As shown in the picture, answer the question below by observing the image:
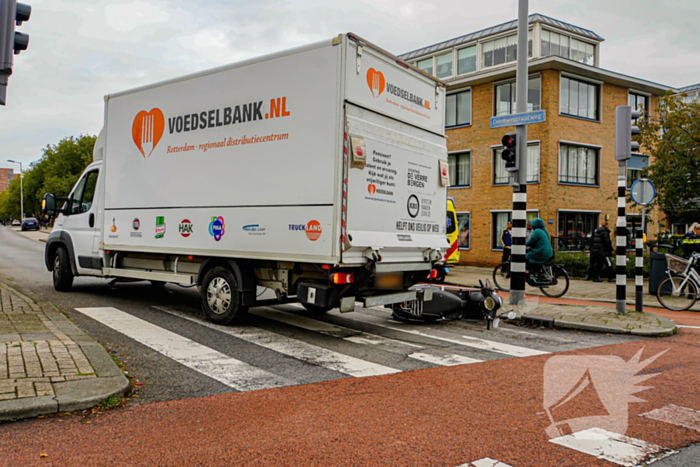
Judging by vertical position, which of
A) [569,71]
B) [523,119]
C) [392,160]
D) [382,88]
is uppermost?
[569,71]

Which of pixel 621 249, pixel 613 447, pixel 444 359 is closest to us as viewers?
pixel 613 447

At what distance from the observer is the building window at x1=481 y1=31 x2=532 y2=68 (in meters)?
27.1

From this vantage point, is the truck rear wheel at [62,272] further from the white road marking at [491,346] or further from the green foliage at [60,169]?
the green foliage at [60,169]

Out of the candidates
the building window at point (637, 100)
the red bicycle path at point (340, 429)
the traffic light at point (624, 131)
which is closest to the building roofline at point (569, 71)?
the building window at point (637, 100)

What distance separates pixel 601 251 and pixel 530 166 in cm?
844

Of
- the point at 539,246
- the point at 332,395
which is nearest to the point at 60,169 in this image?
the point at 539,246

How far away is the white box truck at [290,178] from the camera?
6.32m

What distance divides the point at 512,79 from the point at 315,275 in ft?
67.9

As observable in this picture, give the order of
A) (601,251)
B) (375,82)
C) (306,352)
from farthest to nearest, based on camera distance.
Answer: (601,251) < (375,82) < (306,352)

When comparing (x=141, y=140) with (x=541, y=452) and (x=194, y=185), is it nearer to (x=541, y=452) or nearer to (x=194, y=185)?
(x=194, y=185)

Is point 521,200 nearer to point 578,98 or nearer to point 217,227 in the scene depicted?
point 217,227

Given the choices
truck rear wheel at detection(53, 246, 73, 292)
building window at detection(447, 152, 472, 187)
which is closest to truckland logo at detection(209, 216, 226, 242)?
truck rear wheel at detection(53, 246, 73, 292)

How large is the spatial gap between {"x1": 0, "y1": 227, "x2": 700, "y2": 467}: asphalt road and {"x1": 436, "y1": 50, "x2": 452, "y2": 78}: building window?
77.2ft

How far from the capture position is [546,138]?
2319 cm
